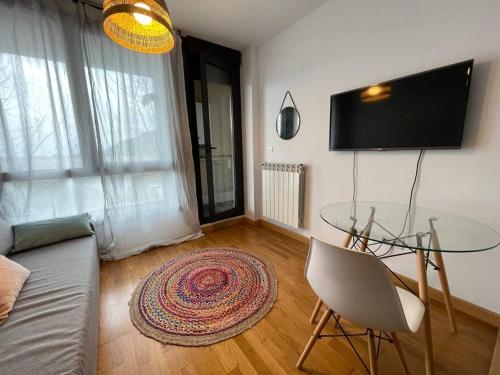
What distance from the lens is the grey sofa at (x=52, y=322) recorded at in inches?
30.2

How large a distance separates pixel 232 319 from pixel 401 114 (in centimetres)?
194

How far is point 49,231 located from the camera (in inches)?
67.2

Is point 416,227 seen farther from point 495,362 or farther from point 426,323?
point 495,362

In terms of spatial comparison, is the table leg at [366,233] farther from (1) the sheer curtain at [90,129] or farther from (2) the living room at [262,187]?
(1) the sheer curtain at [90,129]

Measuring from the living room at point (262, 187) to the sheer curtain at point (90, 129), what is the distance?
1cm

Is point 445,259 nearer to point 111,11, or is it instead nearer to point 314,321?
point 314,321

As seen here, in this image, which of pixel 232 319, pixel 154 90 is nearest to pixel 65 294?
pixel 232 319

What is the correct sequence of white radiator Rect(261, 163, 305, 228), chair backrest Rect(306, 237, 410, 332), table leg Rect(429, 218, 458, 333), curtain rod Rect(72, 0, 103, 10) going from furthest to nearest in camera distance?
white radiator Rect(261, 163, 305, 228), curtain rod Rect(72, 0, 103, 10), table leg Rect(429, 218, 458, 333), chair backrest Rect(306, 237, 410, 332)

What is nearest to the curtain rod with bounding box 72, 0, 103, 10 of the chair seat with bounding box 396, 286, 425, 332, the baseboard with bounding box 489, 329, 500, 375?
the chair seat with bounding box 396, 286, 425, 332

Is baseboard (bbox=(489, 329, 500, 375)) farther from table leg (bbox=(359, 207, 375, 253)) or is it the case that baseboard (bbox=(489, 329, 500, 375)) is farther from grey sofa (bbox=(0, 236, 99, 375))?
grey sofa (bbox=(0, 236, 99, 375))

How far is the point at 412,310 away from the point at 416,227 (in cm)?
48

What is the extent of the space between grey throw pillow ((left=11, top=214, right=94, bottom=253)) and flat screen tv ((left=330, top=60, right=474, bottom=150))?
2.51 meters

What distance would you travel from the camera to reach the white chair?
741 millimetres

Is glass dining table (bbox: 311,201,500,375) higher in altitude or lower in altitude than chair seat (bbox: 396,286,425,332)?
higher
